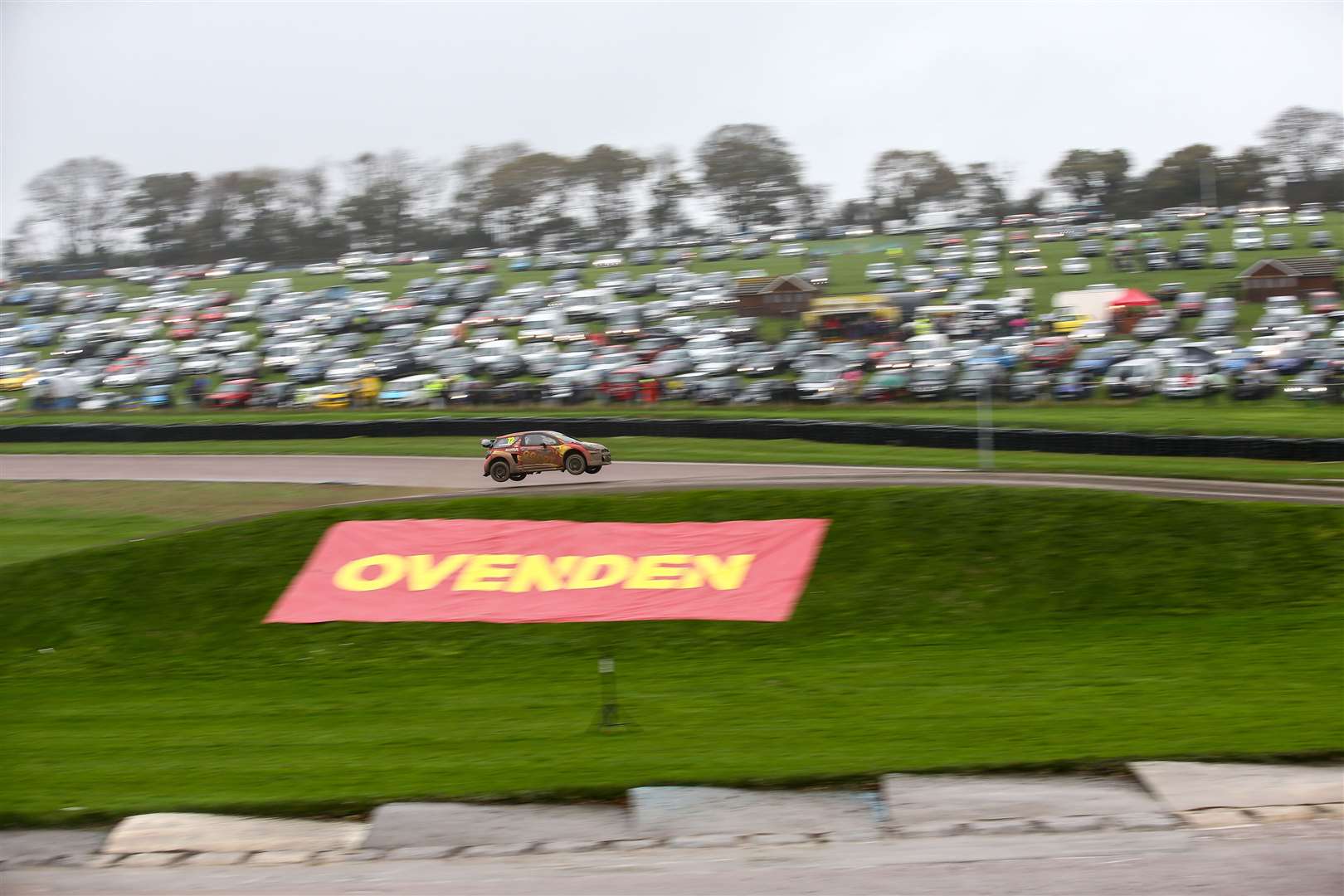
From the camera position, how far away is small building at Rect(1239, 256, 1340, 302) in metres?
37.6

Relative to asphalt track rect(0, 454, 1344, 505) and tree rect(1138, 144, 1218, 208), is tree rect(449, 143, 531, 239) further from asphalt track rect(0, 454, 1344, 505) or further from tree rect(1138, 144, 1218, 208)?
tree rect(1138, 144, 1218, 208)

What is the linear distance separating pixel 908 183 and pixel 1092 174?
837 centimetres

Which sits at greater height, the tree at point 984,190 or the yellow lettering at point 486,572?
the tree at point 984,190

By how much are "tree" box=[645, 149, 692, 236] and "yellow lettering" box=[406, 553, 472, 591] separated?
3127 centimetres

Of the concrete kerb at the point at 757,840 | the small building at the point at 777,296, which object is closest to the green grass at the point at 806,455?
the small building at the point at 777,296

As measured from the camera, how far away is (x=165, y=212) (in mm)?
47781

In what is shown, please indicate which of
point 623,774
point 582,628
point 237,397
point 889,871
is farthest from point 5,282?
point 889,871

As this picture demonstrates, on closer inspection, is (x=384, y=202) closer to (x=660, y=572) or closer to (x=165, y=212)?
(x=165, y=212)

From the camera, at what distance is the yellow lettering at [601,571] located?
18641 millimetres

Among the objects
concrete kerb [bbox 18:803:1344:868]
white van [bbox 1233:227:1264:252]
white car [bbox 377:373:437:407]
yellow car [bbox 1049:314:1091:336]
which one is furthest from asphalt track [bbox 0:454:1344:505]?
white van [bbox 1233:227:1264:252]

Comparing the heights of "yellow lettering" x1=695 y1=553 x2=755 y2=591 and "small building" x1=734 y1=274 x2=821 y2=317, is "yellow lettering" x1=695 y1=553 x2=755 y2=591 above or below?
below

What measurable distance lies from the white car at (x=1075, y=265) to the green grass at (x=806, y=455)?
1802 centimetres

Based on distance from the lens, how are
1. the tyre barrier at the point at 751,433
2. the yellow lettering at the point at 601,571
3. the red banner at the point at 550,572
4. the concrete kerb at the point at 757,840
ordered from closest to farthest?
the concrete kerb at the point at 757,840 → the red banner at the point at 550,572 → the yellow lettering at the point at 601,571 → the tyre barrier at the point at 751,433

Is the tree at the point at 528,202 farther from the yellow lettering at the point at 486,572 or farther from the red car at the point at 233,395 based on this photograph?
the yellow lettering at the point at 486,572
